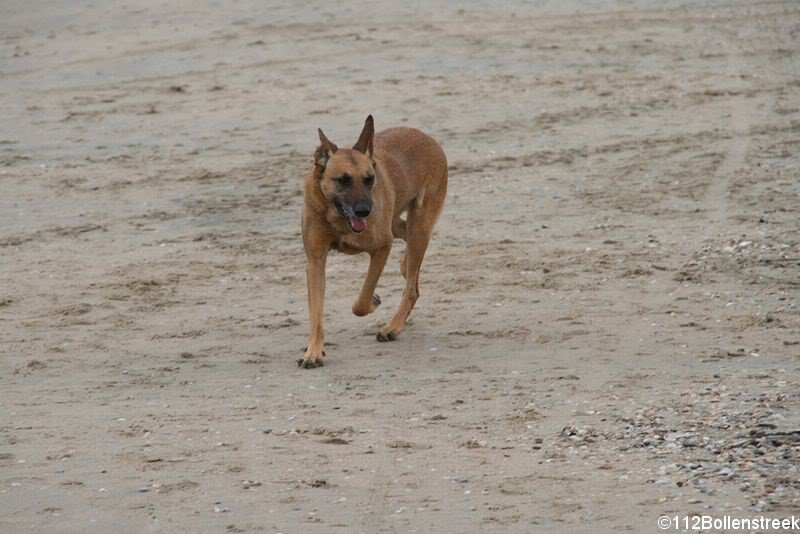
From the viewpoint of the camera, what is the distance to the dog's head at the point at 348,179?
890 centimetres

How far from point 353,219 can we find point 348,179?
0.23 metres

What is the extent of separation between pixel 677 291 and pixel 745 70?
289 inches

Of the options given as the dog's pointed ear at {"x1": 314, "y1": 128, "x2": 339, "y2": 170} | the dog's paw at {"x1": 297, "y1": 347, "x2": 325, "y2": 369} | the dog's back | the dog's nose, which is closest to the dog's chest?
the dog's nose

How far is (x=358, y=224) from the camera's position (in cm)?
894

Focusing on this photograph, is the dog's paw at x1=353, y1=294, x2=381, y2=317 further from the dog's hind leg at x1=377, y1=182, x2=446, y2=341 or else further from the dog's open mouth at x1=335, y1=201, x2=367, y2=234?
the dog's open mouth at x1=335, y1=201, x2=367, y2=234

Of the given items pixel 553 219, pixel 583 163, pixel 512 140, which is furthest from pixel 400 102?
pixel 553 219

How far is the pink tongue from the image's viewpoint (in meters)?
8.92

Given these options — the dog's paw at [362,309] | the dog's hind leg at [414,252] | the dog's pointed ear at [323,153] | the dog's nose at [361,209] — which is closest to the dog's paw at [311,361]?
the dog's paw at [362,309]

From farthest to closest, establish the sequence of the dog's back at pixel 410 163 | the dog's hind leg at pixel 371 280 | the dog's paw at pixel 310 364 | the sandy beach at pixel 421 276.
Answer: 1. the dog's back at pixel 410 163
2. the dog's hind leg at pixel 371 280
3. the dog's paw at pixel 310 364
4. the sandy beach at pixel 421 276

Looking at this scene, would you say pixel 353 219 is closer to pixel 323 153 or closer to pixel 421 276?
pixel 323 153

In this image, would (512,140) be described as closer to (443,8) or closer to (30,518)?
(443,8)

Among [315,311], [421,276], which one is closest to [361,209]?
[315,311]

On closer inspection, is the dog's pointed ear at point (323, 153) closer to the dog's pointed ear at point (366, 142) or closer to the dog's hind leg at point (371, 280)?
the dog's pointed ear at point (366, 142)

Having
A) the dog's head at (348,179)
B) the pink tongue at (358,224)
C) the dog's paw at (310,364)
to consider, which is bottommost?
the dog's paw at (310,364)
